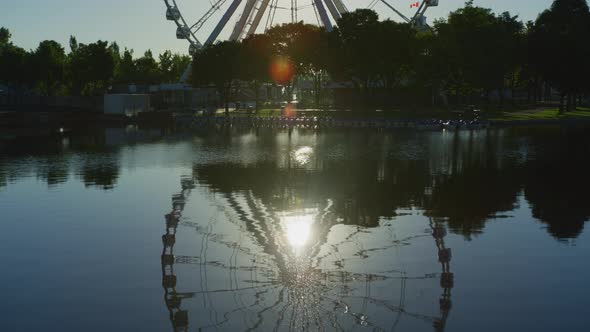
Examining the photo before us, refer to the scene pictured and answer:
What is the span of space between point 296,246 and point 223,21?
11132cm

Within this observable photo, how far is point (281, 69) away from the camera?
120 m

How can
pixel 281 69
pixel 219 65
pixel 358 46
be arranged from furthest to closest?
pixel 281 69 → pixel 219 65 → pixel 358 46

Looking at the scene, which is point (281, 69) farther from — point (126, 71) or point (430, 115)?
point (126, 71)

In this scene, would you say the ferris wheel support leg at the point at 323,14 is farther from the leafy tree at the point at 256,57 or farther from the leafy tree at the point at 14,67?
the leafy tree at the point at 14,67

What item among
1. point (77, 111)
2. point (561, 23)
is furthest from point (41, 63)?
point (561, 23)

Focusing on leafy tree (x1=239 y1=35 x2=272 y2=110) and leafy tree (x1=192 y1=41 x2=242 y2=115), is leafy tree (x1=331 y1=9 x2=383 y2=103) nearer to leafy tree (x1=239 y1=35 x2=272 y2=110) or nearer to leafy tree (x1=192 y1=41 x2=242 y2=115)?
leafy tree (x1=239 y1=35 x2=272 y2=110)

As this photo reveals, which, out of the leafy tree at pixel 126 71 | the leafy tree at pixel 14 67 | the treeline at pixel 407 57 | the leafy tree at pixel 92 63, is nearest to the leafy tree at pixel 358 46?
the treeline at pixel 407 57

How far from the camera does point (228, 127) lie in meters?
90.2

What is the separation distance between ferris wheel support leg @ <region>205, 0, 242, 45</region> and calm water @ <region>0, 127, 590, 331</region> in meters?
85.7

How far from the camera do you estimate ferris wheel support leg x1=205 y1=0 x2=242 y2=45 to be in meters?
128

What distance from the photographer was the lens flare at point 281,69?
118500 millimetres

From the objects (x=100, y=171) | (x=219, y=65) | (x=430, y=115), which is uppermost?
(x=219, y=65)

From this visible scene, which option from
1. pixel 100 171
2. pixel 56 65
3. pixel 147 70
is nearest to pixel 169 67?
pixel 147 70

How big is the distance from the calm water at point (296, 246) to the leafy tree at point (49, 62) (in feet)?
294
